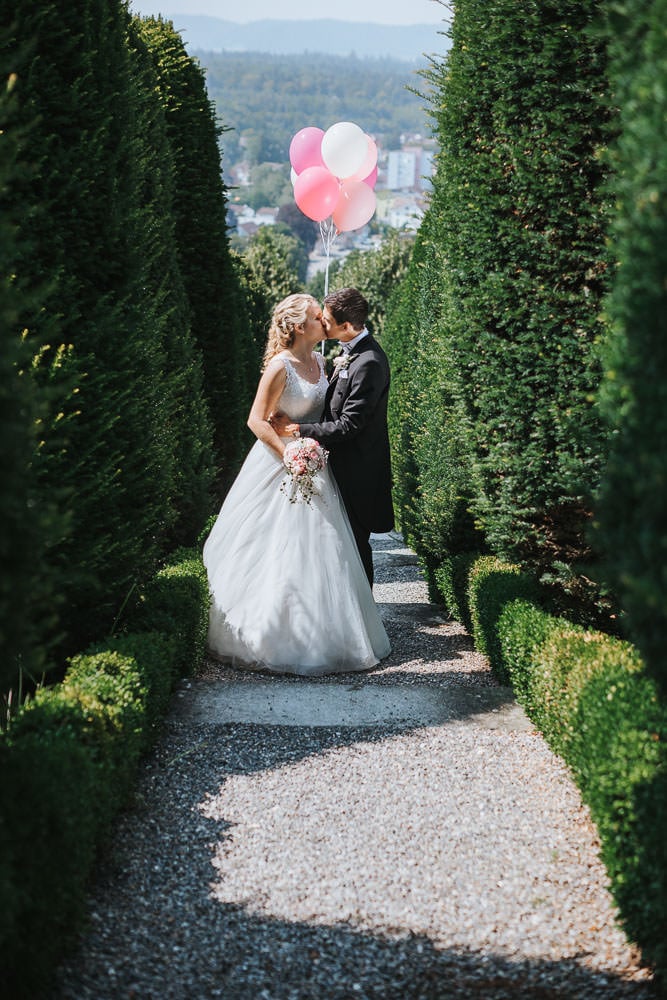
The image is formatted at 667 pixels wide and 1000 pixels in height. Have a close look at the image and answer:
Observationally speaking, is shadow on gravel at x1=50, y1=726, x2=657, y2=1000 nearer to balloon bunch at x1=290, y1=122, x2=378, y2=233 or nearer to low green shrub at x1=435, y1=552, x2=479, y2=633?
low green shrub at x1=435, y1=552, x2=479, y2=633

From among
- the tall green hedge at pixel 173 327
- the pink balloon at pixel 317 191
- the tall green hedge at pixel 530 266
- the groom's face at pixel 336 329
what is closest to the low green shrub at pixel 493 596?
the tall green hedge at pixel 530 266

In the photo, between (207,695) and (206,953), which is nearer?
(206,953)

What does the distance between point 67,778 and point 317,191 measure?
25.9 feet

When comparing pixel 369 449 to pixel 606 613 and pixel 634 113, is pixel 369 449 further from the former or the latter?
pixel 634 113

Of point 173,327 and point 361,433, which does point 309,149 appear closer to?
point 173,327

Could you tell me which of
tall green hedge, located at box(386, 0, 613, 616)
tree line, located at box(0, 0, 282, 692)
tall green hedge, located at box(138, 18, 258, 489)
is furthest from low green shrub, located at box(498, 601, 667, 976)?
tall green hedge, located at box(138, 18, 258, 489)

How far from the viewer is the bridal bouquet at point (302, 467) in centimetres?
619

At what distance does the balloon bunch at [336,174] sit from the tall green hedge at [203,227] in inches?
44.0

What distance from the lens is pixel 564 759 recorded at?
4242mm

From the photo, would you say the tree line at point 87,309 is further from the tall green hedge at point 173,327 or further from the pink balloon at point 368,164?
the pink balloon at point 368,164

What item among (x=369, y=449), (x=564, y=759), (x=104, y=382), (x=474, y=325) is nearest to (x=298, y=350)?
(x=369, y=449)

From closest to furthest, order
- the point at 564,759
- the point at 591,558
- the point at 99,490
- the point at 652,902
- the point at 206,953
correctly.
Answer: the point at 652,902 < the point at 206,953 < the point at 564,759 < the point at 99,490 < the point at 591,558

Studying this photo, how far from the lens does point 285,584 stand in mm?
6066

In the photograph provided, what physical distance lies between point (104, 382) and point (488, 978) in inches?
123
